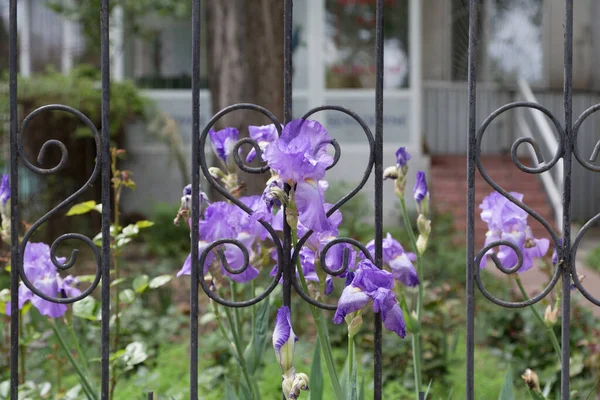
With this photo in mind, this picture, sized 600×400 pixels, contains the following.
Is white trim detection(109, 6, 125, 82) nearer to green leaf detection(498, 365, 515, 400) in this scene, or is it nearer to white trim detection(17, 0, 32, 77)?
white trim detection(17, 0, 32, 77)

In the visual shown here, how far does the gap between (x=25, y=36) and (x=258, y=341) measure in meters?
10.2

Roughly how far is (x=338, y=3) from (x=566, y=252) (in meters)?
8.86

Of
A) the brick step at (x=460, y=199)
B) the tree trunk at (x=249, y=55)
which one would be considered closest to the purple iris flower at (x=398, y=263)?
the tree trunk at (x=249, y=55)

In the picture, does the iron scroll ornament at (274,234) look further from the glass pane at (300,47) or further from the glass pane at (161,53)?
the glass pane at (161,53)

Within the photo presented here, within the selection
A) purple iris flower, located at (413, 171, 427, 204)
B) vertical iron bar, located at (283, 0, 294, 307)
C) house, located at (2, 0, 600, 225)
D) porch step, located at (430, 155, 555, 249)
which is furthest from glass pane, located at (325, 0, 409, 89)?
vertical iron bar, located at (283, 0, 294, 307)

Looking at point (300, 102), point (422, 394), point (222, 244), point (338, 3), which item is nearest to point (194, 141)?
point (222, 244)

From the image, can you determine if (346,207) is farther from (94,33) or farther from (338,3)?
(94,33)

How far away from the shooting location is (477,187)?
9.08 m

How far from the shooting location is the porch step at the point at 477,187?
341 inches

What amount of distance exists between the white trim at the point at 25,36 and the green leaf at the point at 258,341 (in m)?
9.61

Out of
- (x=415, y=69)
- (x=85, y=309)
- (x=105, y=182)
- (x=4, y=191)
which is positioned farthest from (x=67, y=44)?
(x=105, y=182)

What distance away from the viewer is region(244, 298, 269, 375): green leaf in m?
1.75

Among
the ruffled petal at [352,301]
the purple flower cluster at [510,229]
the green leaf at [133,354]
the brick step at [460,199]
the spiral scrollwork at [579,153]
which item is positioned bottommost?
the brick step at [460,199]

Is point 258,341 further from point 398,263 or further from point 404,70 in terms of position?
point 404,70
